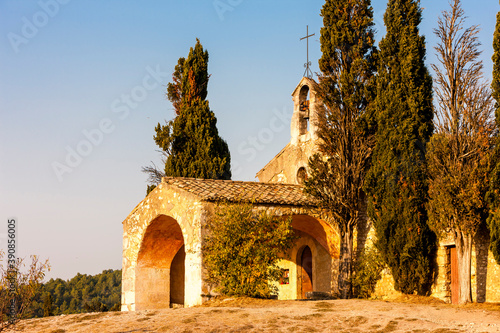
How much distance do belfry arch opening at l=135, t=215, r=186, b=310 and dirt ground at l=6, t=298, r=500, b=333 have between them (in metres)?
6.20

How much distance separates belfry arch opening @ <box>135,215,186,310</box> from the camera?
21.7 metres

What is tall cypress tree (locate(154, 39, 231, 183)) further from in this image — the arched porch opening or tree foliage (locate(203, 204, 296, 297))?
tree foliage (locate(203, 204, 296, 297))

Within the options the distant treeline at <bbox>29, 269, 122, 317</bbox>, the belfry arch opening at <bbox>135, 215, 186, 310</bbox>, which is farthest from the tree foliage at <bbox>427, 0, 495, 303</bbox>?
the distant treeline at <bbox>29, 269, 122, 317</bbox>

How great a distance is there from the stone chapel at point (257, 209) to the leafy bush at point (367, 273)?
0.27 metres

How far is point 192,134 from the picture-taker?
85.6ft

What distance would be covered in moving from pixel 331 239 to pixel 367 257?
1407 millimetres

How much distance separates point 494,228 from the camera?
15.4 m

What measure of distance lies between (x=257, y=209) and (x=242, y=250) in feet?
4.94

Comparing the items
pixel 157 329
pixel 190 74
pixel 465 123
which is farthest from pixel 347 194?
pixel 190 74

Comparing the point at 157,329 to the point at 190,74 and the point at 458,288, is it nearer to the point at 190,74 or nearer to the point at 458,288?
the point at 458,288

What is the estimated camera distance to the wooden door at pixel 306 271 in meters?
23.1

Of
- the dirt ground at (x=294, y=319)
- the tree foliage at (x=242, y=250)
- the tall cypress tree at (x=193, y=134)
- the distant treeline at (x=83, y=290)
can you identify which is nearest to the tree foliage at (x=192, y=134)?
the tall cypress tree at (x=193, y=134)

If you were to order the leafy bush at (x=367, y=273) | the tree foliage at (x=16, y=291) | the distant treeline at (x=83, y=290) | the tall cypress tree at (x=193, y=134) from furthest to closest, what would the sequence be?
the distant treeline at (x=83, y=290) < the tall cypress tree at (x=193, y=134) < the leafy bush at (x=367, y=273) < the tree foliage at (x=16, y=291)

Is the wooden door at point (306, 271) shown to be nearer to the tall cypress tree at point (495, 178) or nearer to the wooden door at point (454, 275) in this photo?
the wooden door at point (454, 275)
